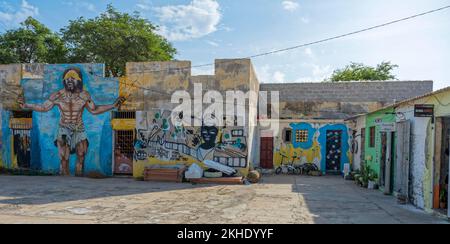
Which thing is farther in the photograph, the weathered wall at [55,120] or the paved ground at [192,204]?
the weathered wall at [55,120]

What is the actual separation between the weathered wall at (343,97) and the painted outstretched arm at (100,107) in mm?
9530

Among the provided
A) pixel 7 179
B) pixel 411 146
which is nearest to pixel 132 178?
pixel 7 179

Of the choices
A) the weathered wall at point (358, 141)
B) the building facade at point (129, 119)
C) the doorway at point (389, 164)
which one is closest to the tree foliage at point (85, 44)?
the building facade at point (129, 119)

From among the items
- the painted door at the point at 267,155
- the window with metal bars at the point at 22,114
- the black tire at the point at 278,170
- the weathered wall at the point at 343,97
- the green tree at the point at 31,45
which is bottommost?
the black tire at the point at 278,170

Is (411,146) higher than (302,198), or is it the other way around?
(411,146)

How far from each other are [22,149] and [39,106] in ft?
7.45

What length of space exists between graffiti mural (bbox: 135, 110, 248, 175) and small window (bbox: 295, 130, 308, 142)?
5252 mm

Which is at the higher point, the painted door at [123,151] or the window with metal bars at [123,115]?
the window with metal bars at [123,115]

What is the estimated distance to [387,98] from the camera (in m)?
19.7

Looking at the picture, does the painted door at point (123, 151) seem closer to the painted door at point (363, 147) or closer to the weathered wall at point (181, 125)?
the weathered wall at point (181, 125)

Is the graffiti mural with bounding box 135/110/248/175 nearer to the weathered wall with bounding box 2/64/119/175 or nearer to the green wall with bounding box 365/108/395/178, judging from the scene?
the weathered wall with bounding box 2/64/119/175

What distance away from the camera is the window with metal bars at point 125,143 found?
15430 millimetres
